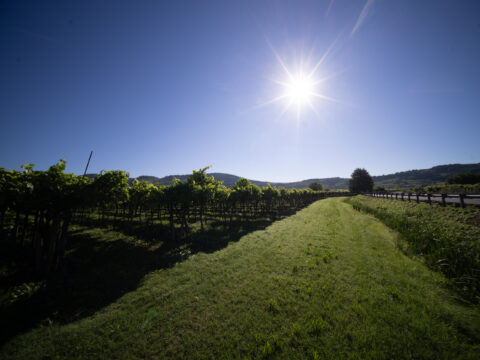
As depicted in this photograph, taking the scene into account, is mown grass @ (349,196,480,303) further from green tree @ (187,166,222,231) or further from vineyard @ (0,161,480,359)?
green tree @ (187,166,222,231)

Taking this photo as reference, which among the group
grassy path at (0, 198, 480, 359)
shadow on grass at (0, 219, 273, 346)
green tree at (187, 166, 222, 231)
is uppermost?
green tree at (187, 166, 222, 231)

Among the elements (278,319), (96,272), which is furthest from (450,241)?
(96,272)

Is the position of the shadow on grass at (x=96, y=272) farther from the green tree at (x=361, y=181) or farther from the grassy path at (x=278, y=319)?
the green tree at (x=361, y=181)

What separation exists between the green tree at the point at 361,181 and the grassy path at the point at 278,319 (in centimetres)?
10664

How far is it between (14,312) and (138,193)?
16.6 meters

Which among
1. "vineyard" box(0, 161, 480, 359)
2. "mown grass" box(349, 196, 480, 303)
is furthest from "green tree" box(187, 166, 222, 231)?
"mown grass" box(349, 196, 480, 303)

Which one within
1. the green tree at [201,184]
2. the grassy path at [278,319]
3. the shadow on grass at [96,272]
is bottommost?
the grassy path at [278,319]

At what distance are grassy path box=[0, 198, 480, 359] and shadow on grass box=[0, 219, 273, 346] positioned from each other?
2.35ft

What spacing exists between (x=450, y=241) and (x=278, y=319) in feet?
38.1

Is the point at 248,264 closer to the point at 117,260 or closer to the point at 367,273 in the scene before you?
the point at 367,273

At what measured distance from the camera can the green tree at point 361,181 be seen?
9519 centimetres

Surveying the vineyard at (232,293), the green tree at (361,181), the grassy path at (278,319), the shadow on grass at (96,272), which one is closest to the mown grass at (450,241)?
the vineyard at (232,293)

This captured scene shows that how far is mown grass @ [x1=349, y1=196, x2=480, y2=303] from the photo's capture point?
7.39m

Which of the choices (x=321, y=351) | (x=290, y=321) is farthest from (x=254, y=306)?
(x=321, y=351)
